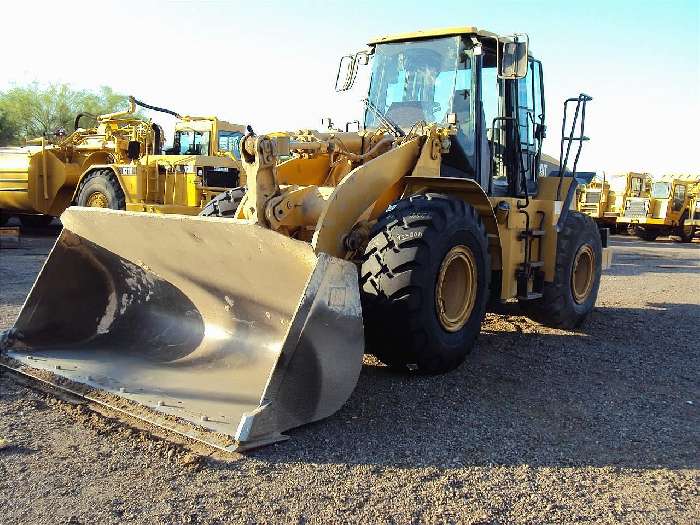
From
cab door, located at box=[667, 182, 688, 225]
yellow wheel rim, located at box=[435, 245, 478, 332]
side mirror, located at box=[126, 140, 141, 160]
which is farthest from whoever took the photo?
cab door, located at box=[667, 182, 688, 225]

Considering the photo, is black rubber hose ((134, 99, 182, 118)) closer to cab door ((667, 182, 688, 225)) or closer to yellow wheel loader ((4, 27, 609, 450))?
yellow wheel loader ((4, 27, 609, 450))

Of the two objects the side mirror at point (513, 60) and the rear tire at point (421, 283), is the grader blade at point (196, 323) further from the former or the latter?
the side mirror at point (513, 60)

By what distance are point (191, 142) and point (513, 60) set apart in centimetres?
1067

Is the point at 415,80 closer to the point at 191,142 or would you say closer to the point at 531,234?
the point at 531,234

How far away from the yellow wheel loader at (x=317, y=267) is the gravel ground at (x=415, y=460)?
21cm

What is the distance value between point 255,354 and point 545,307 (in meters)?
3.34

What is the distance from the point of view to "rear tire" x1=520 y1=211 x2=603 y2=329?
22.5 ft

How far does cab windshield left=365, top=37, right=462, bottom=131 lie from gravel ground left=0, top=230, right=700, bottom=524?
2246 mm

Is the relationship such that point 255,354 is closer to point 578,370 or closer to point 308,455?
point 308,455

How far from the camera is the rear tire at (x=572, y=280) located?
6.85 metres

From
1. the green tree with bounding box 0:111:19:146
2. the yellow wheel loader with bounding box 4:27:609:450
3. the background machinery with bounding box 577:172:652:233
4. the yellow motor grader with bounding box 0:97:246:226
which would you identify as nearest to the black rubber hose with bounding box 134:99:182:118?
the yellow motor grader with bounding box 0:97:246:226

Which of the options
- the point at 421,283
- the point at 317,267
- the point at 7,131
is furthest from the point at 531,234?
the point at 7,131

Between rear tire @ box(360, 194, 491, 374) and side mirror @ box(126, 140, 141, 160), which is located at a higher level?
side mirror @ box(126, 140, 141, 160)

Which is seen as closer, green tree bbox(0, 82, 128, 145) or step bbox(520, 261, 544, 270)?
step bbox(520, 261, 544, 270)
